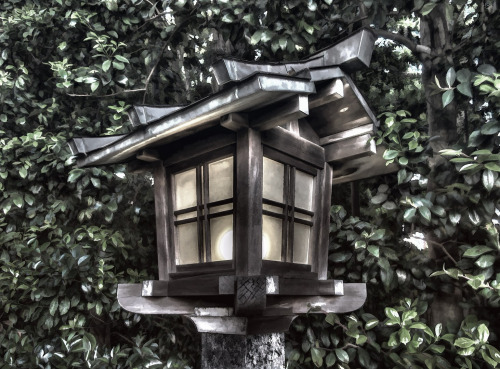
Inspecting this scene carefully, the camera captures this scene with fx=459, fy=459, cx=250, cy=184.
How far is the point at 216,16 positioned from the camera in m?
3.81

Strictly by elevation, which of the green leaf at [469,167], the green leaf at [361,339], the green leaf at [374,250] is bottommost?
the green leaf at [361,339]

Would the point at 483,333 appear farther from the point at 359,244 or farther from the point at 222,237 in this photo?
the point at 222,237

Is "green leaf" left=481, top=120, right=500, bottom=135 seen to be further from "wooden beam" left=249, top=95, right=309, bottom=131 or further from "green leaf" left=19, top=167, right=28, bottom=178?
"green leaf" left=19, top=167, right=28, bottom=178

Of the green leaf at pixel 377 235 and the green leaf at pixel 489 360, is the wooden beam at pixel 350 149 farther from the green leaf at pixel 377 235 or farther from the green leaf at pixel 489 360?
the green leaf at pixel 489 360

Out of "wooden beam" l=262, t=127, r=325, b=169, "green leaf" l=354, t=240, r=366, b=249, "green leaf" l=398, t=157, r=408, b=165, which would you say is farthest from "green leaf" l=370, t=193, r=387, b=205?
"wooden beam" l=262, t=127, r=325, b=169

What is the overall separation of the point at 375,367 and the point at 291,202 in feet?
5.25

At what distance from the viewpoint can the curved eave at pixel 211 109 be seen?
196 centimetres

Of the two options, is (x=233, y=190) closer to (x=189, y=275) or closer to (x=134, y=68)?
(x=189, y=275)

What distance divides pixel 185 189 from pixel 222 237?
0.42 metres

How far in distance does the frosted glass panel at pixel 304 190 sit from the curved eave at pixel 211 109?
591 mm

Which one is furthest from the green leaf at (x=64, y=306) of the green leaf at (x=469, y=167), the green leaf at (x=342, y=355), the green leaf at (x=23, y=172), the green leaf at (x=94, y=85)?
the green leaf at (x=469, y=167)

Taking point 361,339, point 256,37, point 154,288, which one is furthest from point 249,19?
point 361,339

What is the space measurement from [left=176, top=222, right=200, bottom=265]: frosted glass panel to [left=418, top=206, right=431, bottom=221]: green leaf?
1446mm

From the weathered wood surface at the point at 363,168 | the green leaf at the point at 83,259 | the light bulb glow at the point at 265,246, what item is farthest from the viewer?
the green leaf at the point at 83,259
